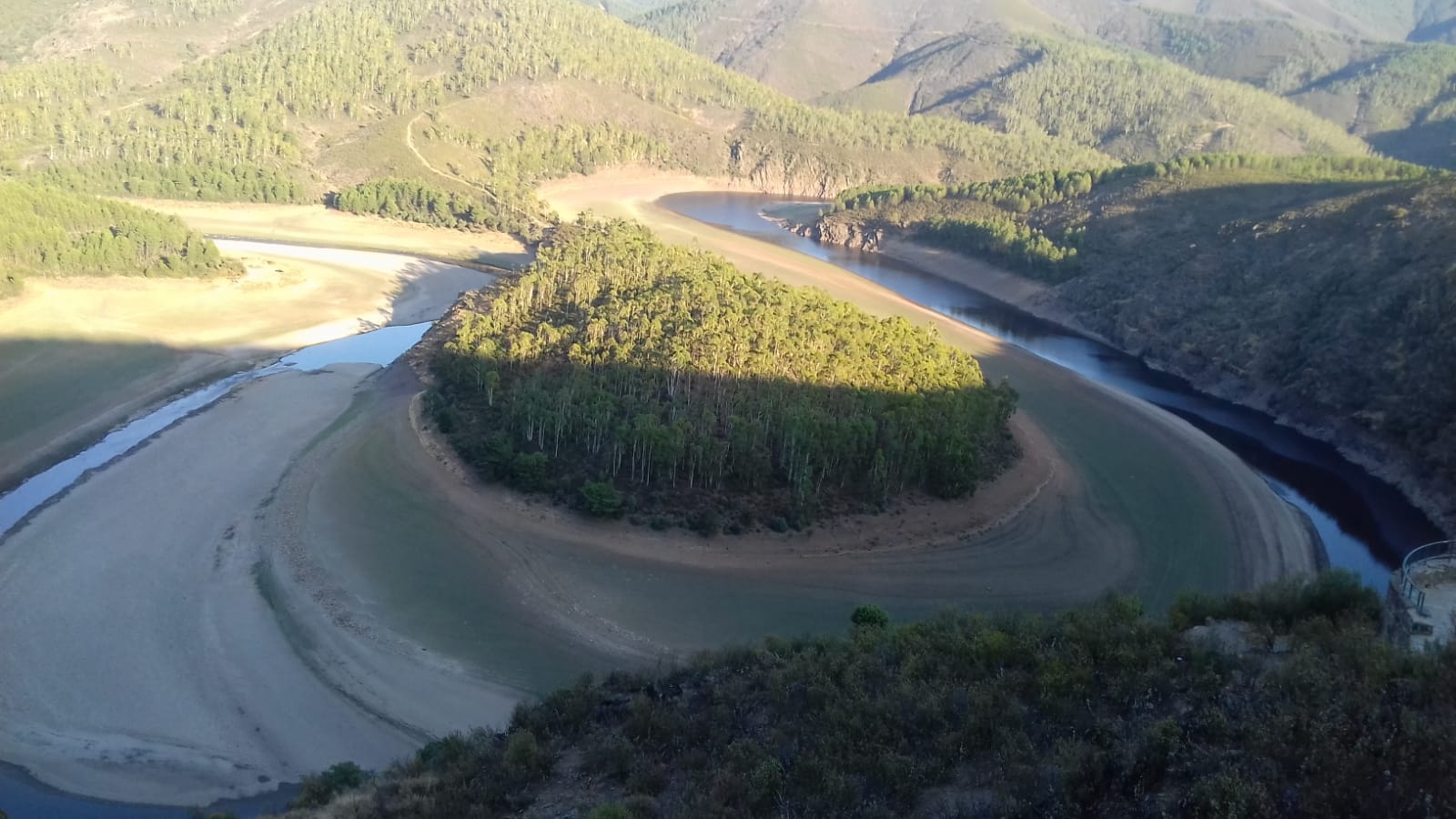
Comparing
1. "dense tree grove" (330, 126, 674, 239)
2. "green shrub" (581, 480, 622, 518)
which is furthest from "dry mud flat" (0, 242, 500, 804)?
"dense tree grove" (330, 126, 674, 239)

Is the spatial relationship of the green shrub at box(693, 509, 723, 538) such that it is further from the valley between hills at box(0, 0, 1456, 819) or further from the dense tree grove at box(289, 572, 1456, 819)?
the dense tree grove at box(289, 572, 1456, 819)

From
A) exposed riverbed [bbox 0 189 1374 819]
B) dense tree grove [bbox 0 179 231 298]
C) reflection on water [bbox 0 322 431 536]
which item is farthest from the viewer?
dense tree grove [bbox 0 179 231 298]

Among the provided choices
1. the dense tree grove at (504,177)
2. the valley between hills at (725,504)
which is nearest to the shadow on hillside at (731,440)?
the valley between hills at (725,504)

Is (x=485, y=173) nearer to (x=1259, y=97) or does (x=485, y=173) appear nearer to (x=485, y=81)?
(x=485, y=81)

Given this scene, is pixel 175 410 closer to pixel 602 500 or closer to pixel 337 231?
pixel 602 500

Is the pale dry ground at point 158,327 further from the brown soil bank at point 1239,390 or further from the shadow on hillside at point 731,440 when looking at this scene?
the brown soil bank at point 1239,390
